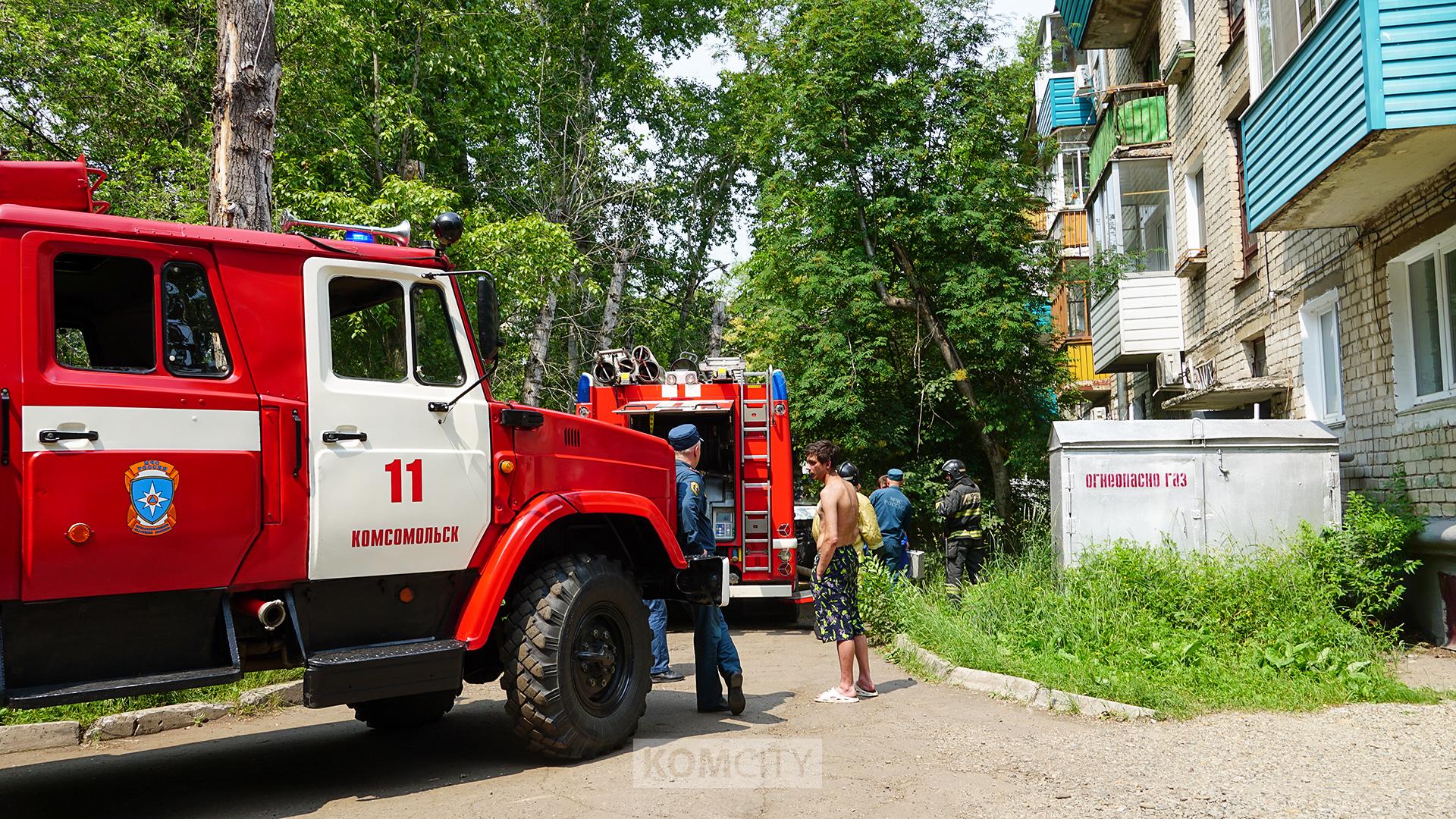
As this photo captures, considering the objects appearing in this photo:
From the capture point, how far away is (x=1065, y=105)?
2775cm

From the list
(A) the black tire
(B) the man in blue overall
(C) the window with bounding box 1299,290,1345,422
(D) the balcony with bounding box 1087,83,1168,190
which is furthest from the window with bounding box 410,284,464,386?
(D) the balcony with bounding box 1087,83,1168,190

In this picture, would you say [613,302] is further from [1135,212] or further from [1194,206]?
[1194,206]

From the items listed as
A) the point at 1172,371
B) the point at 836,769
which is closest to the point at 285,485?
the point at 836,769

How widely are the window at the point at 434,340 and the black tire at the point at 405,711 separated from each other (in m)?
2.34

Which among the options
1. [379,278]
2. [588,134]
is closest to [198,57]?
[588,134]

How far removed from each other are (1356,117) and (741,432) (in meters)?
6.81

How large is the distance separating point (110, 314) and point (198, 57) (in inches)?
583

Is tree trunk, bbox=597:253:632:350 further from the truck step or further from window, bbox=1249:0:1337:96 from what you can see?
the truck step

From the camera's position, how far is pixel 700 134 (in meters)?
27.0

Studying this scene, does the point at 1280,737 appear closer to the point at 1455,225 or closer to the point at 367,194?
the point at 1455,225

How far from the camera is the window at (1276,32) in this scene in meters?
10.1

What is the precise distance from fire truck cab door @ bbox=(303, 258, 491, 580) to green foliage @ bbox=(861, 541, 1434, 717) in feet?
14.0

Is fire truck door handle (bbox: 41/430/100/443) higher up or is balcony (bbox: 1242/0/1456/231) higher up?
balcony (bbox: 1242/0/1456/231)

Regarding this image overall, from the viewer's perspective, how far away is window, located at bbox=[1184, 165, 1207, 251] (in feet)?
55.1
